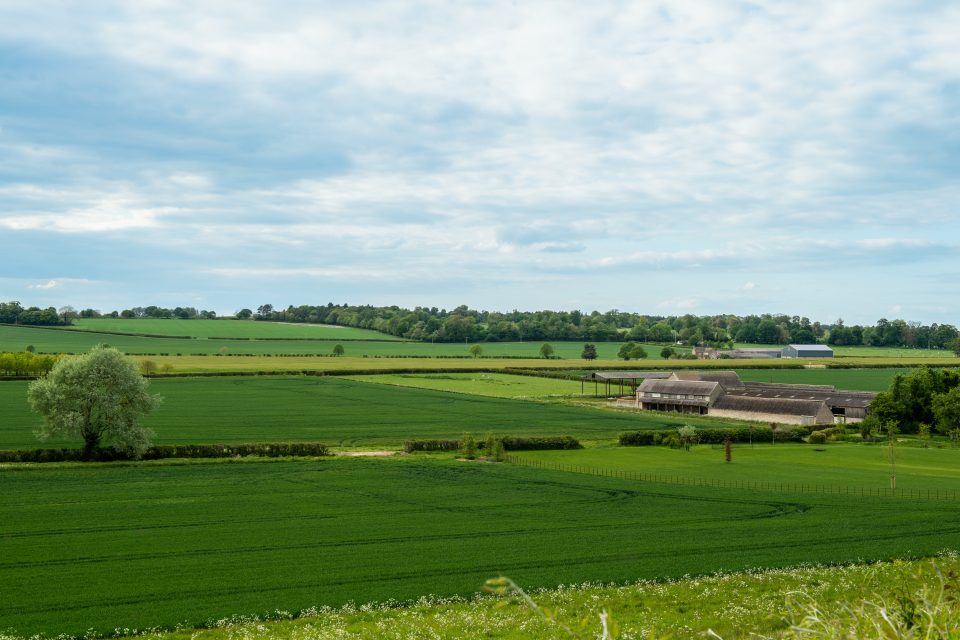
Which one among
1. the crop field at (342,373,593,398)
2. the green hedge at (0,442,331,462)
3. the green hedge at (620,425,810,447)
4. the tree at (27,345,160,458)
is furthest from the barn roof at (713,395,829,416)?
the tree at (27,345,160,458)

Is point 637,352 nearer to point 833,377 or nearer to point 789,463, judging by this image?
point 833,377

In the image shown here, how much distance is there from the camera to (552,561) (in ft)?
104

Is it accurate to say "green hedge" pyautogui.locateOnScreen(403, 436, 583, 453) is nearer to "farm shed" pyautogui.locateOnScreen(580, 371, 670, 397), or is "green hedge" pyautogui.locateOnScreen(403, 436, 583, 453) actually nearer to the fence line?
the fence line

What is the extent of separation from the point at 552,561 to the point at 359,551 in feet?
25.2

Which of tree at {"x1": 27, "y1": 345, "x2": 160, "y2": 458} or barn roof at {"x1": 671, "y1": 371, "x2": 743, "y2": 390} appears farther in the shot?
barn roof at {"x1": 671, "y1": 371, "x2": 743, "y2": 390}

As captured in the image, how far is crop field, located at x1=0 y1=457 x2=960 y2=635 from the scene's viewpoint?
27.5m

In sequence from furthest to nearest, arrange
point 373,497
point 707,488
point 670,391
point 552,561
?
point 670,391, point 707,488, point 373,497, point 552,561

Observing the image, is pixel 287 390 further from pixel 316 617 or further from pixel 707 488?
pixel 316 617

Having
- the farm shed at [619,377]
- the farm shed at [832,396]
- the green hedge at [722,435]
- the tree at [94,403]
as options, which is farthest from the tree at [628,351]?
the tree at [94,403]

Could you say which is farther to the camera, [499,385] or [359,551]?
[499,385]

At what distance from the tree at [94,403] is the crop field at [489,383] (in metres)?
54.9

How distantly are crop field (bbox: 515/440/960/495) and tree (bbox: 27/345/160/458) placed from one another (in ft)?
93.6

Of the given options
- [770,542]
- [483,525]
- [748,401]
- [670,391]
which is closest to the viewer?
[770,542]

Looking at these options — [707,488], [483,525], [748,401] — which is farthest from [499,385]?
[483,525]
